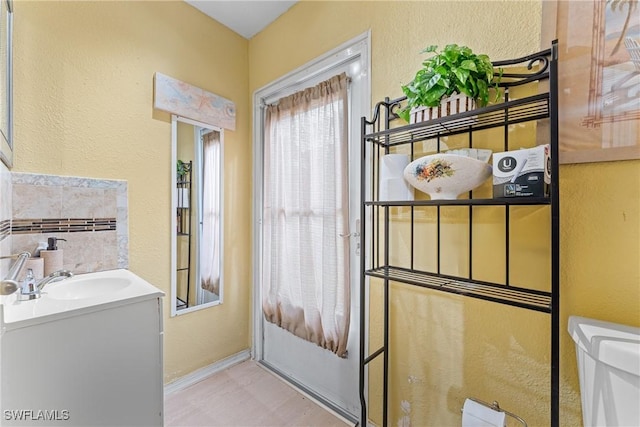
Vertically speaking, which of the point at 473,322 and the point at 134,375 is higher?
the point at 473,322

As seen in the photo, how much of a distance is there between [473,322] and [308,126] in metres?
1.31

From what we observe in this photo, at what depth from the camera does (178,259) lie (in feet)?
5.89

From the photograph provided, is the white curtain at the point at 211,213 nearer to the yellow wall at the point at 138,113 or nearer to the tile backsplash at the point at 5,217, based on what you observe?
the yellow wall at the point at 138,113

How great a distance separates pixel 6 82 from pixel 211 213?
110 cm

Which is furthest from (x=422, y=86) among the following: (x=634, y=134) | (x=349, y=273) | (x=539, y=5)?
(x=349, y=273)

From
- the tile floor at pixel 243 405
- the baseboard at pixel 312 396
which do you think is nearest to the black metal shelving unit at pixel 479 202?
the baseboard at pixel 312 396

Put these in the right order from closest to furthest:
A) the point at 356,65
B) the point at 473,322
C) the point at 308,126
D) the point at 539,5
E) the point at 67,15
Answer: the point at 539,5
the point at 473,322
the point at 67,15
the point at 356,65
the point at 308,126

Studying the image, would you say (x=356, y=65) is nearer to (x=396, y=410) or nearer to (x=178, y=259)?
(x=178, y=259)

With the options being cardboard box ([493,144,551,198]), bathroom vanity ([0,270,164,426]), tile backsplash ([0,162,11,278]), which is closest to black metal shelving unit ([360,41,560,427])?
cardboard box ([493,144,551,198])

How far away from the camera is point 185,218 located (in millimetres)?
1824

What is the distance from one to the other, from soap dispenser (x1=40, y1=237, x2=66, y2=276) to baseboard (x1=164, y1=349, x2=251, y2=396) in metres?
0.95

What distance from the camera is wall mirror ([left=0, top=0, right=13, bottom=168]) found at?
108 centimetres

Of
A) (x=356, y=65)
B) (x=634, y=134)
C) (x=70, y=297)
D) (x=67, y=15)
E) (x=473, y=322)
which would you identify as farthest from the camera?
(x=356, y=65)

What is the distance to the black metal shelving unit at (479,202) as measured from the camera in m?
0.72
